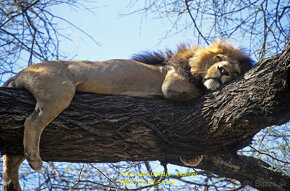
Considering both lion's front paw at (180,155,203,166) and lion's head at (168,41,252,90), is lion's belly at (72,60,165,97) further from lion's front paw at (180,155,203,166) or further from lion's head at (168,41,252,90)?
lion's front paw at (180,155,203,166)

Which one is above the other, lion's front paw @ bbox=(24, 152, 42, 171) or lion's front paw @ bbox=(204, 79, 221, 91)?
lion's front paw @ bbox=(204, 79, 221, 91)

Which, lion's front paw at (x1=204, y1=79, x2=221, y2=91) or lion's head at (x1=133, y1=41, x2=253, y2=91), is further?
lion's head at (x1=133, y1=41, x2=253, y2=91)

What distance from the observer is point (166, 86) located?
13.2 ft

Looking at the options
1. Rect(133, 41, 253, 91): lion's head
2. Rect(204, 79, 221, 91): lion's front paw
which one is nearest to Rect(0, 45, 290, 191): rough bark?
Rect(204, 79, 221, 91): lion's front paw

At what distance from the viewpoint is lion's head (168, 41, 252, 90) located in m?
4.00

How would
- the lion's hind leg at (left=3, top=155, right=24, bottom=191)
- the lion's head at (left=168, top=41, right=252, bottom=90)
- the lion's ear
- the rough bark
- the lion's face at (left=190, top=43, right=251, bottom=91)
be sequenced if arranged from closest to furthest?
the rough bark, the lion's hind leg at (left=3, top=155, right=24, bottom=191), the lion's face at (left=190, top=43, right=251, bottom=91), the lion's head at (left=168, top=41, right=252, bottom=90), the lion's ear

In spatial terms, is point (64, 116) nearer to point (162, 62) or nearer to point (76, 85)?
point (76, 85)

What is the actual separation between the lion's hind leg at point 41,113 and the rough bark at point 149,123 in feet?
0.26

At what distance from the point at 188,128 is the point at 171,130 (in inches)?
6.4

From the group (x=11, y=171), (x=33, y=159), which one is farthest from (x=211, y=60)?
(x=11, y=171)

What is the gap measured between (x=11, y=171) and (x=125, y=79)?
59.8 inches

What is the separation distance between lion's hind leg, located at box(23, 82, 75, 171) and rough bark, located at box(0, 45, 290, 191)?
79mm

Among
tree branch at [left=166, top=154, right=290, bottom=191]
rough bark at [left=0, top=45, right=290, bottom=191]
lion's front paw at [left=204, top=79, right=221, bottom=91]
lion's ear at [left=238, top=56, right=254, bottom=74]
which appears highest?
lion's ear at [left=238, top=56, right=254, bottom=74]

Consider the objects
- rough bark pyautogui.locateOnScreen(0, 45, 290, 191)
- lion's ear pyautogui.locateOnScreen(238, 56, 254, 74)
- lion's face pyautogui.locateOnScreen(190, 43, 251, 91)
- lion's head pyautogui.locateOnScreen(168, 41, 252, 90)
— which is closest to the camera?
rough bark pyautogui.locateOnScreen(0, 45, 290, 191)
